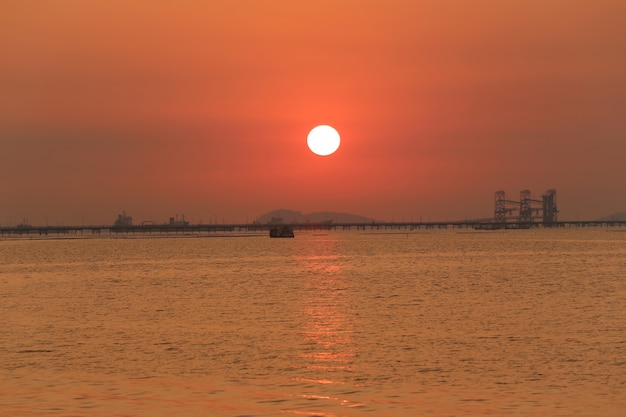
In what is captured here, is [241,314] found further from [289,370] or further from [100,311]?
[289,370]

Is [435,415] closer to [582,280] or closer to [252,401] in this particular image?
[252,401]

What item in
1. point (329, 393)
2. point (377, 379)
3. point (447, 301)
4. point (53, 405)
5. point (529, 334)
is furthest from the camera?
point (447, 301)

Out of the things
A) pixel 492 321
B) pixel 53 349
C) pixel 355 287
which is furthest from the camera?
pixel 355 287

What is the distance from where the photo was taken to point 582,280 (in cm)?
7175

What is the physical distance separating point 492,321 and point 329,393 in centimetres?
1937

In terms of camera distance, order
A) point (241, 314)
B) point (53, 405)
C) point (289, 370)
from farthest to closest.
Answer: point (241, 314)
point (289, 370)
point (53, 405)

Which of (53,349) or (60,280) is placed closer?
(53,349)

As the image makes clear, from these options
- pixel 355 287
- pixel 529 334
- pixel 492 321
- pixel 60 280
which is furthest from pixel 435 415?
pixel 60 280

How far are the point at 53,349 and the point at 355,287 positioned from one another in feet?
120

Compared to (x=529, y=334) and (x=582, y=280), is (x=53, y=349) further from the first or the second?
(x=582, y=280)

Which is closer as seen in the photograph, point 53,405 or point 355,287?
point 53,405

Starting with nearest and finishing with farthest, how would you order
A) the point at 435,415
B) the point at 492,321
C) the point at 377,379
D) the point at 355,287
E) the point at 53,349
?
the point at 435,415, the point at 377,379, the point at 53,349, the point at 492,321, the point at 355,287

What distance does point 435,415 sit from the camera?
68.3 feet

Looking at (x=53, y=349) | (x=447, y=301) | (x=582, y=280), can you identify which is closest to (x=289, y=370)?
(x=53, y=349)
